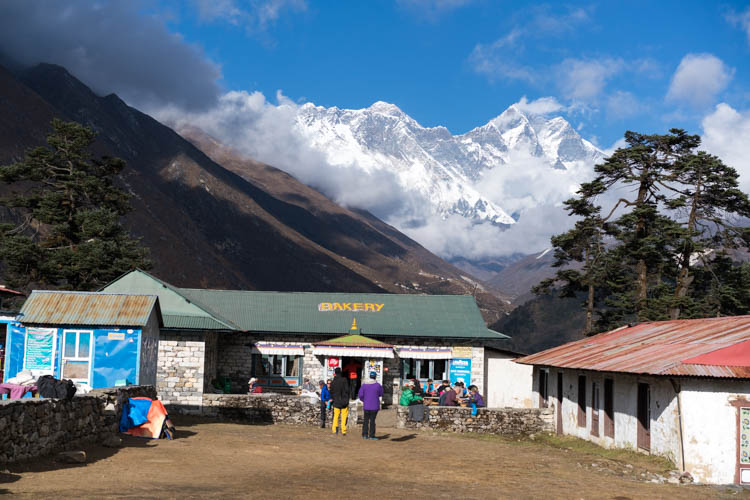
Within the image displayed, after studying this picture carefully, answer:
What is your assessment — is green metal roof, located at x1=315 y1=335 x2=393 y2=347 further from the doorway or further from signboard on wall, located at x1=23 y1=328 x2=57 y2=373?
signboard on wall, located at x1=23 y1=328 x2=57 y2=373

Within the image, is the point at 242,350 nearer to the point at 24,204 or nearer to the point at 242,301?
the point at 242,301

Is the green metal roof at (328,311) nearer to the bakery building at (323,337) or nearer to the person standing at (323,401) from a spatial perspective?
the bakery building at (323,337)

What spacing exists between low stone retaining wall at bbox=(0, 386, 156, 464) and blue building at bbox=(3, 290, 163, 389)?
3.90 meters

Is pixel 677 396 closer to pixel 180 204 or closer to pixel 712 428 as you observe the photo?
pixel 712 428

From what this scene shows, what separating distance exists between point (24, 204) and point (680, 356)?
4099 centimetres

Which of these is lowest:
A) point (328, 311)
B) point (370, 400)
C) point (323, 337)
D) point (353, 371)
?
point (370, 400)

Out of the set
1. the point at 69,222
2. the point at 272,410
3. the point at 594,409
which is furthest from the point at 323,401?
the point at 69,222

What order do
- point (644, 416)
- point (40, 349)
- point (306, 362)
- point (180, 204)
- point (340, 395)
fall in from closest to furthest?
point (644, 416), point (340, 395), point (40, 349), point (306, 362), point (180, 204)

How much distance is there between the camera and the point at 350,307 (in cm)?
3769

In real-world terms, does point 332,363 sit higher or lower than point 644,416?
higher

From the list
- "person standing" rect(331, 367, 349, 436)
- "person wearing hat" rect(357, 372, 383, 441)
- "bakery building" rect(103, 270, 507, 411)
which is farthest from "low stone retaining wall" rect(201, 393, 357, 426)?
"person wearing hat" rect(357, 372, 383, 441)

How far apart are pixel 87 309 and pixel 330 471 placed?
11.3m

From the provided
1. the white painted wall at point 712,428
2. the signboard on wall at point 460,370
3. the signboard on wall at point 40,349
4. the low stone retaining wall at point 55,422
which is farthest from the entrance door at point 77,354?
the signboard on wall at point 460,370

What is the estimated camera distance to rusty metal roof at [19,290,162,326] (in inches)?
891
